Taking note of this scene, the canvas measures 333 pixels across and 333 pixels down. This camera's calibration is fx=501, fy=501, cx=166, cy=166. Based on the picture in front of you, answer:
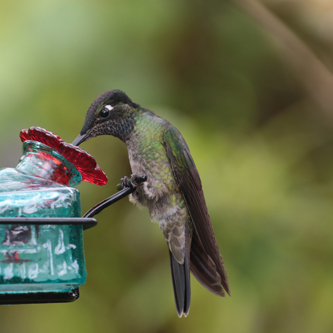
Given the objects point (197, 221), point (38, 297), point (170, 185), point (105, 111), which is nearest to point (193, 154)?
point (170, 185)

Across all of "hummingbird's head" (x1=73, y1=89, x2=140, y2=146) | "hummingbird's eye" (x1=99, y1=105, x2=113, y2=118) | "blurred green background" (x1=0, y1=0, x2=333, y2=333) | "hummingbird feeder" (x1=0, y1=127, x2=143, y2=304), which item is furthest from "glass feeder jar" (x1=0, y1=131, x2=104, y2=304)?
"blurred green background" (x1=0, y1=0, x2=333, y2=333)

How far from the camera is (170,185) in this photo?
7.27 ft

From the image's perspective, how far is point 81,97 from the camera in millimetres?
2809

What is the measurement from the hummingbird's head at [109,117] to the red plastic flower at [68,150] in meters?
0.51

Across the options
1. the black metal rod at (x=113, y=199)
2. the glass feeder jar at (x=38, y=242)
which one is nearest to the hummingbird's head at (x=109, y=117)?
the black metal rod at (x=113, y=199)

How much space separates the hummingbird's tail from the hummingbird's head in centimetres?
58

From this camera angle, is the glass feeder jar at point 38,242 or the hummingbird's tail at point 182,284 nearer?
the glass feeder jar at point 38,242

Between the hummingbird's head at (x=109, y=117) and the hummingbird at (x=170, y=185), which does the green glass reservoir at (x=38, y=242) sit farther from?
the hummingbird at (x=170, y=185)

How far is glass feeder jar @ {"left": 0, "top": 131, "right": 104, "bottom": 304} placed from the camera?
3.60ft

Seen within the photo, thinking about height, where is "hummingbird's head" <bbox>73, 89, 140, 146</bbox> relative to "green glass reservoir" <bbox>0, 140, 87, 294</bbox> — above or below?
above

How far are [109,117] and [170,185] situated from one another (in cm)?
42

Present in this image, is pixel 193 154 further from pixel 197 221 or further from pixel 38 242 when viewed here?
pixel 38 242

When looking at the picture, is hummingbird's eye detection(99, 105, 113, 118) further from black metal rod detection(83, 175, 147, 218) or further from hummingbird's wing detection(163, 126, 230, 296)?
black metal rod detection(83, 175, 147, 218)

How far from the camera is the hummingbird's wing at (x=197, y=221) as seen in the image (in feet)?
6.27
